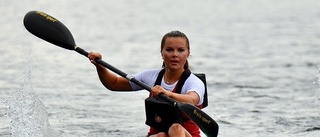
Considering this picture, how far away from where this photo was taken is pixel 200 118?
7.73 meters

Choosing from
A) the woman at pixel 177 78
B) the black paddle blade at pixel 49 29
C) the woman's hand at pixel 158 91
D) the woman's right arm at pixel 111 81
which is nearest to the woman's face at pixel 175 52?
the woman at pixel 177 78

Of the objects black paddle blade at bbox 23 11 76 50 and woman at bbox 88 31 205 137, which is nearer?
woman at bbox 88 31 205 137

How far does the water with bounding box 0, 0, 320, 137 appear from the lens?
36.6 feet

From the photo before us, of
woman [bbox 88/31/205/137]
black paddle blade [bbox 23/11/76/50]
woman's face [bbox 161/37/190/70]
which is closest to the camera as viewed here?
woman [bbox 88/31/205/137]

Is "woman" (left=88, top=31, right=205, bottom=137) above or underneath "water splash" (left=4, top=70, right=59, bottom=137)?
above

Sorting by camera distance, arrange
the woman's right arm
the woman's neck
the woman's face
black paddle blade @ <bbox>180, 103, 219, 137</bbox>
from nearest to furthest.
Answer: black paddle blade @ <bbox>180, 103, 219, 137</bbox>
the woman's face
the woman's neck
the woman's right arm

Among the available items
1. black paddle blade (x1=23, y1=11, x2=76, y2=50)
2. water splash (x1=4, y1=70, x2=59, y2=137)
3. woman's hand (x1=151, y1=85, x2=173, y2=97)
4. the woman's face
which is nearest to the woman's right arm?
black paddle blade (x1=23, y1=11, x2=76, y2=50)

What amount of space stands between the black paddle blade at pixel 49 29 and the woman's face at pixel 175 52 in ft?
3.86

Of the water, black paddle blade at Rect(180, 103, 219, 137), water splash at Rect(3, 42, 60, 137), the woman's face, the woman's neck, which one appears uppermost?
the woman's face

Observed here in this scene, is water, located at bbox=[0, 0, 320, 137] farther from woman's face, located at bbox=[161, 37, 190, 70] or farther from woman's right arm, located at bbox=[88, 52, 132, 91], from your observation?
woman's face, located at bbox=[161, 37, 190, 70]

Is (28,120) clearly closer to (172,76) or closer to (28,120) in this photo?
(28,120)

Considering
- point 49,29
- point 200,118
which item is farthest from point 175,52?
point 49,29

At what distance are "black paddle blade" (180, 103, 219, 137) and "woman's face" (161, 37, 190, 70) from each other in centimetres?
49

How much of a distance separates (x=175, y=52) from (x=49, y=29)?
154 cm
